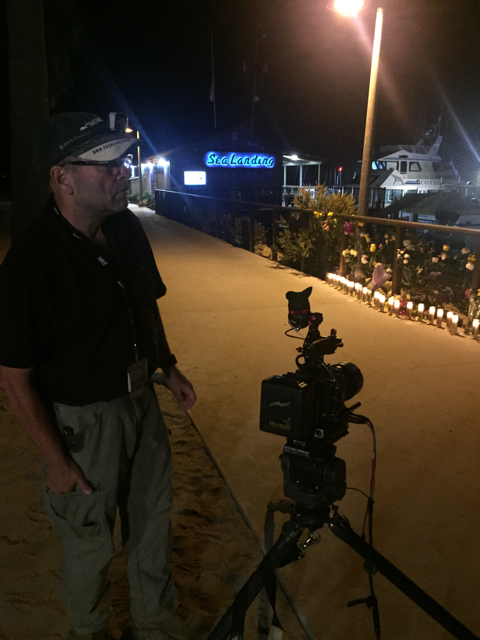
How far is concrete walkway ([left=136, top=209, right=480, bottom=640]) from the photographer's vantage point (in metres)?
2.34

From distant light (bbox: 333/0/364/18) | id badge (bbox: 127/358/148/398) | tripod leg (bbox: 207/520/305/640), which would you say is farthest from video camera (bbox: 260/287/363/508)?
distant light (bbox: 333/0/364/18)

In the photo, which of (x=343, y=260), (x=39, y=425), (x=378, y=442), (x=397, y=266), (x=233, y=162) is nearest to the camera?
(x=39, y=425)

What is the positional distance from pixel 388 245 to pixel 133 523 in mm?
Answer: 6387

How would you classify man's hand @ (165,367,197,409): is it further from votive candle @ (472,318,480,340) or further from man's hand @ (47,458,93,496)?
votive candle @ (472,318,480,340)

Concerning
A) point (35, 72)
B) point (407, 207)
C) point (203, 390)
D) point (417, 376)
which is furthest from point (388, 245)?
point (407, 207)

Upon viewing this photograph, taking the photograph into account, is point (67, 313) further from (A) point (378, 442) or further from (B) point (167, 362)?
(A) point (378, 442)

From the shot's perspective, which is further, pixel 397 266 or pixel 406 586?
pixel 397 266

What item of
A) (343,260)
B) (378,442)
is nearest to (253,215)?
(343,260)

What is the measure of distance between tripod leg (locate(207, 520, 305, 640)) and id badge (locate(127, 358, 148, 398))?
26.9 inches

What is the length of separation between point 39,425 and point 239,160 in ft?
87.0

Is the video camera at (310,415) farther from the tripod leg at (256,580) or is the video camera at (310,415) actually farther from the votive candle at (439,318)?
the votive candle at (439,318)

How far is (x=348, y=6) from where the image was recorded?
7.81m

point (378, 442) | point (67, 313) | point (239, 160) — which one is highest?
point (239, 160)

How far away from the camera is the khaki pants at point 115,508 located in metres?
1.81
